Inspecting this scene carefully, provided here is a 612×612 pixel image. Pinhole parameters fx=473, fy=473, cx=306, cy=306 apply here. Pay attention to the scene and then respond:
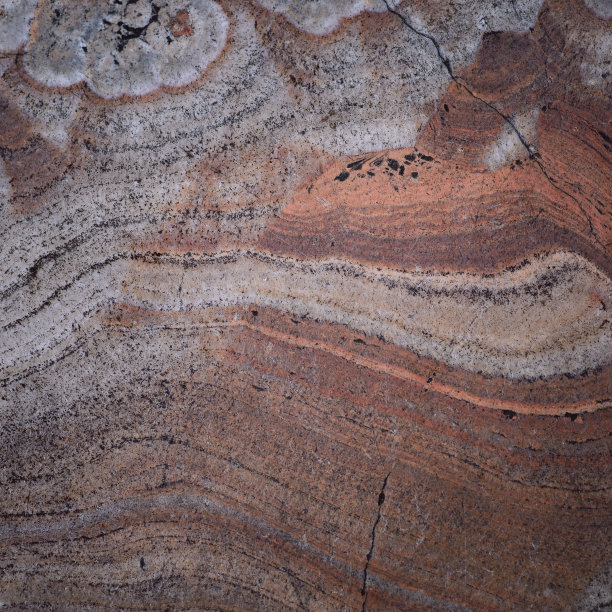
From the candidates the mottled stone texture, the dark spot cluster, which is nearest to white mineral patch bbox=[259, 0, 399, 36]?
the mottled stone texture

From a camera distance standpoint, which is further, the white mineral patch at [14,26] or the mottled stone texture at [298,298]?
the white mineral patch at [14,26]

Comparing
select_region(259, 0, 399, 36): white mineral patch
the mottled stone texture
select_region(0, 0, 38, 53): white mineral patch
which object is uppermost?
select_region(259, 0, 399, 36): white mineral patch

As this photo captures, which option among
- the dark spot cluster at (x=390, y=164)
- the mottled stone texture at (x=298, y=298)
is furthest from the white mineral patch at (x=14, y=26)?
the dark spot cluster at (x=390, y=164)

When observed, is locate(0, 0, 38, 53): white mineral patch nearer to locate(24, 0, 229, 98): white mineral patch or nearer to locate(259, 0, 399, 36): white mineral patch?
locate(24, 0, 229, 98): white mineral patch

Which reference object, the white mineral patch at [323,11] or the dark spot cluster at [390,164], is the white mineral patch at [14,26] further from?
the dark spot cluster at [390,164]

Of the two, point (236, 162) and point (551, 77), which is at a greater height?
point (551, 77)

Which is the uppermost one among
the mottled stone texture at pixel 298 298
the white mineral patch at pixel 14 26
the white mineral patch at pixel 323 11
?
the white mineral patch at pixel 323 11

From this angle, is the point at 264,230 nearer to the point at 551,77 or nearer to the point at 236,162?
the point at 236,162

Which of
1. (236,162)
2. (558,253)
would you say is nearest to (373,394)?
(558,253)
